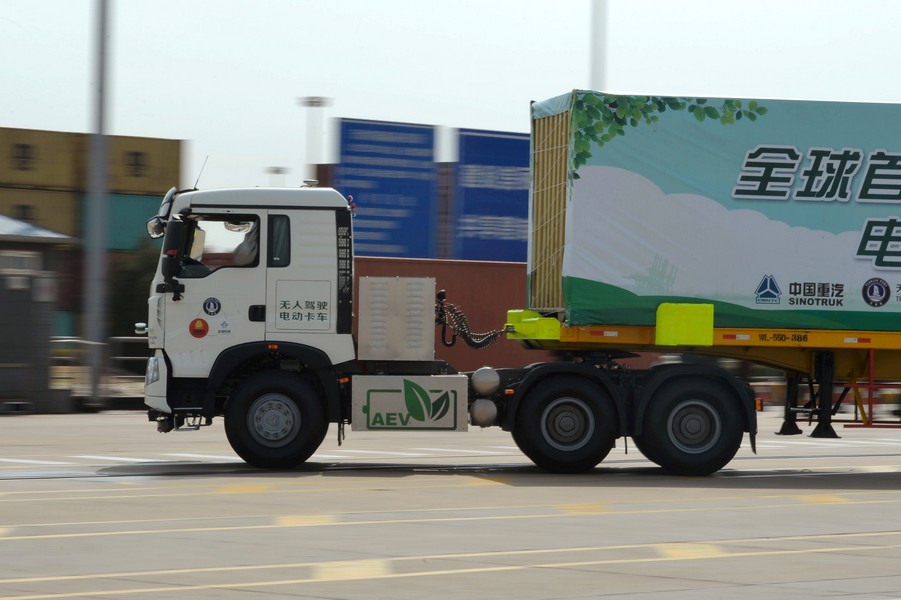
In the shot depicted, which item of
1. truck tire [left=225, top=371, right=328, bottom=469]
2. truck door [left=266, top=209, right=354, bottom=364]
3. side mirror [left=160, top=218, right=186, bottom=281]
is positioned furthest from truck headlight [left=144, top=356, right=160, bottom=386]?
truck door [left=266, top=209, right=354, bottom=364]

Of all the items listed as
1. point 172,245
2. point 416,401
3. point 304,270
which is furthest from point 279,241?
point 416,401

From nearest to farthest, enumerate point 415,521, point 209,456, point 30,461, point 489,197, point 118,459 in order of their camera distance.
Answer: point 415,521
point 30,461
point 118,459
point 209,456
point 489,197

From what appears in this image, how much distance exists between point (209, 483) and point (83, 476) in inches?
63.6

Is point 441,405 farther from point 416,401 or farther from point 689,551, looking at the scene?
point 689,551

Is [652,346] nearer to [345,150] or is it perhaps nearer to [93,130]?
[93,130]

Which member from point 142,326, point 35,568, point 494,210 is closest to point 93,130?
point 142,326

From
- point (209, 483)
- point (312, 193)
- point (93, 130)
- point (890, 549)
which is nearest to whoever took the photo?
point (890, 549)

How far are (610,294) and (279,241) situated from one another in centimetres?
372

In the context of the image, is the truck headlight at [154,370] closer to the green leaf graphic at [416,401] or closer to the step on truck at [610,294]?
the step on truck at [610,294]

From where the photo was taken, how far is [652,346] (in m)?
16.2

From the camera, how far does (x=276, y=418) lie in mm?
15836

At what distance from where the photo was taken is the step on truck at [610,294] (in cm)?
1580

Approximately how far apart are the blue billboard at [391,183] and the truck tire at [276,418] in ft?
118

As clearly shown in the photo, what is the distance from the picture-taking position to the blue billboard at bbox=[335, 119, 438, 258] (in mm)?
52094
